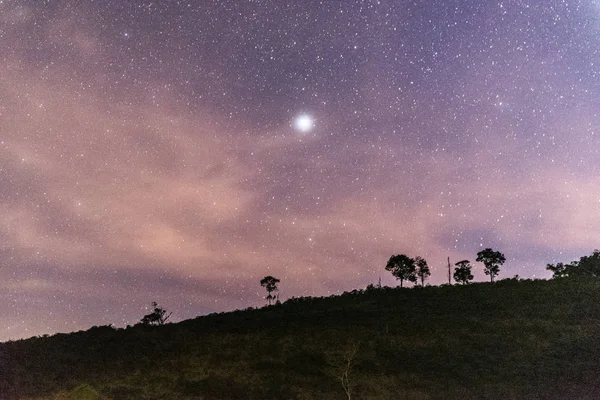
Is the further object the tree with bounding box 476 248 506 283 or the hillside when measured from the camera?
the tree with bounding box 476 248 506 283

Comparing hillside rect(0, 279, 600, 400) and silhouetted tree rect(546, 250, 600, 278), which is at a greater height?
silhouetted tree rect(546, 250, 600, 278)

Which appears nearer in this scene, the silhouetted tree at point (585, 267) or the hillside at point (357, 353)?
the hillside at point (357, 353)

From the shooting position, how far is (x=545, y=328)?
165 feet

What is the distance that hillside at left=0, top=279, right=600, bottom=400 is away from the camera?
40.2m

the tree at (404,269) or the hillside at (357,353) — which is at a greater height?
the tree at (404,269)

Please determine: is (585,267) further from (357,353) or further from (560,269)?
(357,353)

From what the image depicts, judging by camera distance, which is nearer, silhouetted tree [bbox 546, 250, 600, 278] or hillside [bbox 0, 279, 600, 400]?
hillside [bbox 0, 279, 600, 400]

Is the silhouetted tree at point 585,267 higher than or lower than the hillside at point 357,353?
higher

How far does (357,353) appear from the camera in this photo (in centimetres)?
4847

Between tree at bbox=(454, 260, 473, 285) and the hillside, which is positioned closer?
the hillside

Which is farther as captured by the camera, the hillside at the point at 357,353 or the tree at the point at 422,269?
the tree at the point at 422,269

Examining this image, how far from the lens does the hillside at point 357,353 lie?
40.2m

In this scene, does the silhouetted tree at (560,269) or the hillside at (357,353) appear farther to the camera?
the silhouetted tree at (560,269)

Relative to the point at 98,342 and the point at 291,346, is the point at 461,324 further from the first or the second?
the point at 98,342
